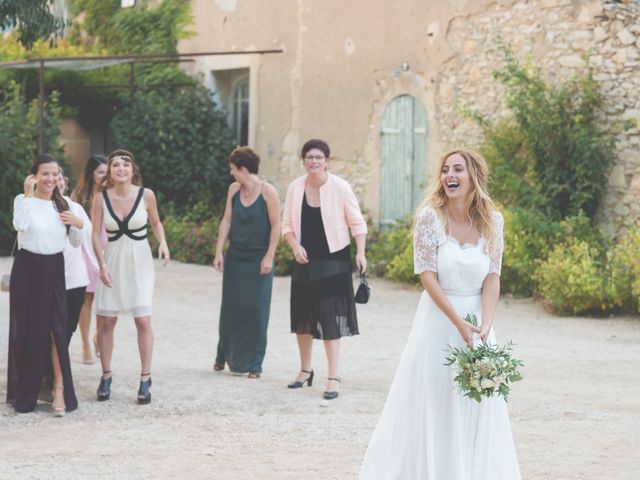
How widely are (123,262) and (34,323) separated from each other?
2.41 feet

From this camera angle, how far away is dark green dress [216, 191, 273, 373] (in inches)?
343

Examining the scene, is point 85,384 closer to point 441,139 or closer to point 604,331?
point 604,331

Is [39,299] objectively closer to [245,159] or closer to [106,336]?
[106,336]

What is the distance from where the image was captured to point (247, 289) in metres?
8.74

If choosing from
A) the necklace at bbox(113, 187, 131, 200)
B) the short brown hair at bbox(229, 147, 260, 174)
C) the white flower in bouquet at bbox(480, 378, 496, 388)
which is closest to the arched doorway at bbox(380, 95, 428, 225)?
the short brown hair at bbox(229, 147, 260, 174)

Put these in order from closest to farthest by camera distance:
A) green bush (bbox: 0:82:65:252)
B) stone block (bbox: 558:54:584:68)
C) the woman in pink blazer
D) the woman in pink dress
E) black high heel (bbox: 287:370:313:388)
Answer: the woman in pink blazer < black high heel (bbox: 287:370:313:388) < the woman in pink dress < stone block (bbox: 558:54:584:68) < green bush (bbox: 0:82:65:252)

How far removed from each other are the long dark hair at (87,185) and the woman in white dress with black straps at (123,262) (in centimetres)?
123

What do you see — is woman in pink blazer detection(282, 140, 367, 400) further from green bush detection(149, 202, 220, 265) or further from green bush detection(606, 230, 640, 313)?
green bush detection(149, 202, 220, 265)

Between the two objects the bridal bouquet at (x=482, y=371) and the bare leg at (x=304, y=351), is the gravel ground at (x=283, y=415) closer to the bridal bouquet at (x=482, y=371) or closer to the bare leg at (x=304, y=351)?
the bare leg at (x=304, y=351)

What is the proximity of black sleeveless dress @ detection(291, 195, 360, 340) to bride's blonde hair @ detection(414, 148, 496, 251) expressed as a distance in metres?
2.85

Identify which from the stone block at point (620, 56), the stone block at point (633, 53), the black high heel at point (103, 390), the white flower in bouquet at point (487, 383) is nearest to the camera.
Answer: the white flower in bouquet at point (487, 383)

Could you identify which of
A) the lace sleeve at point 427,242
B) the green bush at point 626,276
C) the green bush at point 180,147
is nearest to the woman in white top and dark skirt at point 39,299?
the lace sleeve at point 427,242

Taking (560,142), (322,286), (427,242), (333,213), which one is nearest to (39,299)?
(322,286)

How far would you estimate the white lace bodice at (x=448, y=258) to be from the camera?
5.29 m
